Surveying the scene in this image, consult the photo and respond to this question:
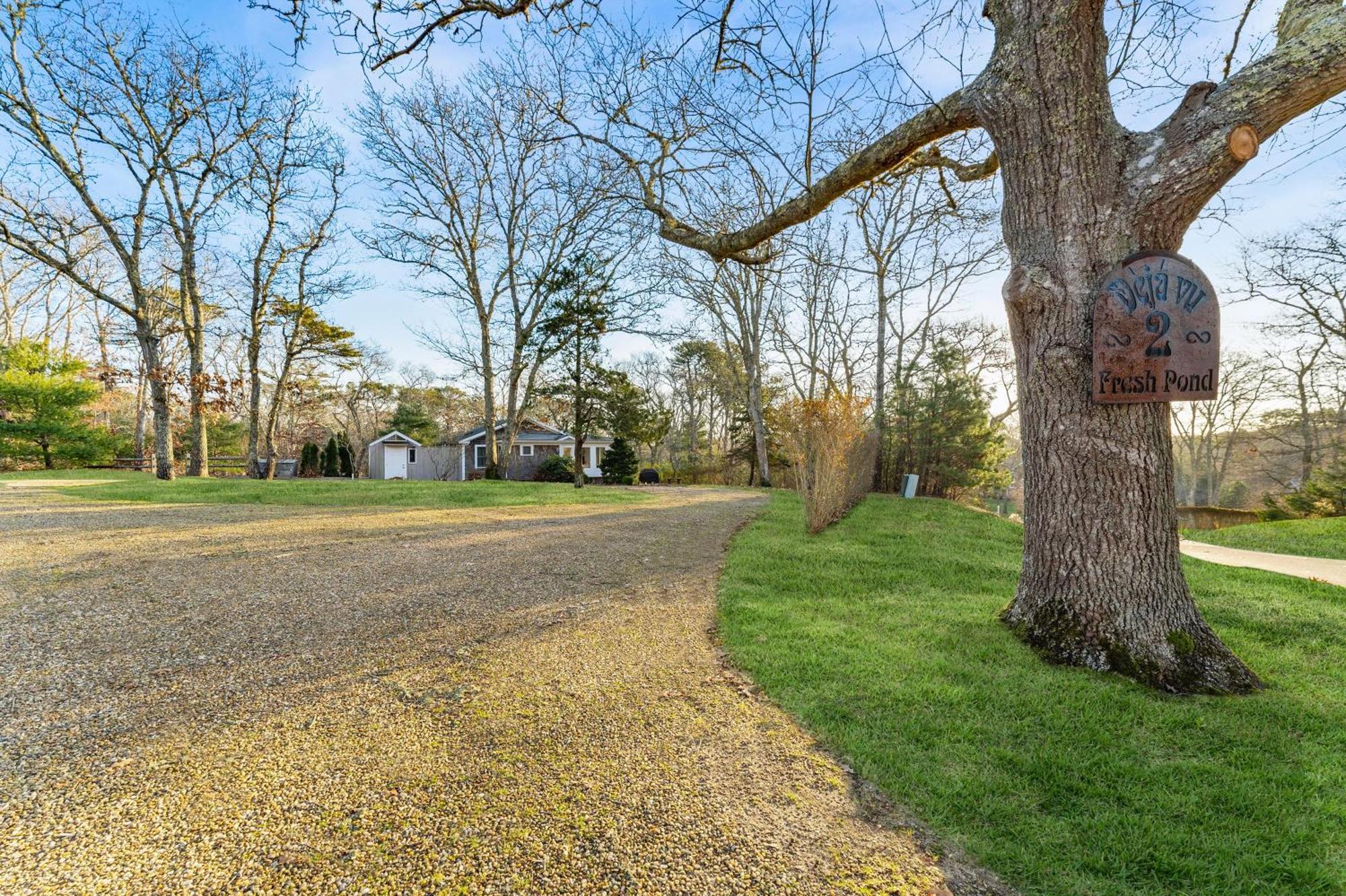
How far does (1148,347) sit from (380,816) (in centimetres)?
362

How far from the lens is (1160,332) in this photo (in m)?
2.46

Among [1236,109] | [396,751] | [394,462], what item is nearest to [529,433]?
[394,462]

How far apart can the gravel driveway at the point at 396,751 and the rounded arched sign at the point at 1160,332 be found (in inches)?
91.7

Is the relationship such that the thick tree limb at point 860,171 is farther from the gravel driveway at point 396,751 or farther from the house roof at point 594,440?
the house roof at point 594,440

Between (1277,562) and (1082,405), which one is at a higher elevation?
(1082,405)

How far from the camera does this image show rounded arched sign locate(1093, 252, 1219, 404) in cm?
245

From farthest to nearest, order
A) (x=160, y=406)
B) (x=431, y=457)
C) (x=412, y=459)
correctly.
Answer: (x=412, y=459), (x=431, y=457), (x=160, y=406)

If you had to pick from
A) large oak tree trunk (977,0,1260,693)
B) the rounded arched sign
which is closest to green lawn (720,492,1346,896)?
large oak tree trunk (977,0,1260,693)

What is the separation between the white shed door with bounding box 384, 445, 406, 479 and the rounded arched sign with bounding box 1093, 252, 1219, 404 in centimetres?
2603

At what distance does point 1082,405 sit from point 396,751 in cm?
346

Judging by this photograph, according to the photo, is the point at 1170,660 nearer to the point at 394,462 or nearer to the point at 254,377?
the point at 254,377

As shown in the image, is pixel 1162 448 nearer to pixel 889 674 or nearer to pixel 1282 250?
pixel 889 674

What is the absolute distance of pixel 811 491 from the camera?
288 inches

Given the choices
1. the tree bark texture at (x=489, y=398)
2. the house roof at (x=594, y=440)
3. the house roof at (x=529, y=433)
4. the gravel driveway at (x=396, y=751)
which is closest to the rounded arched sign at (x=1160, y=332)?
the gravel driveway at (x=396, y=751)
